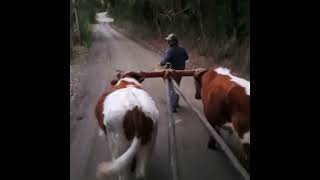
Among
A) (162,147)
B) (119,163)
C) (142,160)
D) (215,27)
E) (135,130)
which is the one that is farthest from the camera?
(215,27)

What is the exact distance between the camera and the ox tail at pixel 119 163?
4.41m

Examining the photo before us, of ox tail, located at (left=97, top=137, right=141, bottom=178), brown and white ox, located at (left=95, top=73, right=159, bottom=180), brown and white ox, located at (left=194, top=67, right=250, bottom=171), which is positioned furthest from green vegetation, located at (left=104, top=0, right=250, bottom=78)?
ox tail, located at (left=97, top=137, right=141, bottom=178)

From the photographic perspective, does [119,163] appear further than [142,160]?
No

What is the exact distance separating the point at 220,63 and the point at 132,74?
30.9 feet

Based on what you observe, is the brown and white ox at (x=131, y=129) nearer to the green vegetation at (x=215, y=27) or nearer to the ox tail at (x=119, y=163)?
the ox tail at (x=119, y=163)

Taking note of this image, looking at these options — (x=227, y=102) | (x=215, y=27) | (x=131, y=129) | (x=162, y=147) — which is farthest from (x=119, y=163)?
(x=215, y=27)

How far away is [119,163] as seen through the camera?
4.50 metres

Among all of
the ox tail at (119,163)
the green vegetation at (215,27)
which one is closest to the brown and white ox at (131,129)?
the ox tail at (119,163)

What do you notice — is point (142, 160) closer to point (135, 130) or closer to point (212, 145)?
point (135, 130)

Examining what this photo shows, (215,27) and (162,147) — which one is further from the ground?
(215,27)

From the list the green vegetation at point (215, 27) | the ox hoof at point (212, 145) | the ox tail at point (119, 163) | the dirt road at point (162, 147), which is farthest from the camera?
the green vegetation at point (215, 27)

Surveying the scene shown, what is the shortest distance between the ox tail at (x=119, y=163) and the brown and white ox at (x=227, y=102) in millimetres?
1372

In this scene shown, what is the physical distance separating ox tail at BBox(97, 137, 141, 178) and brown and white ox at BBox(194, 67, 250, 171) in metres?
1.37

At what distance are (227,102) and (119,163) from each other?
1865 mm
